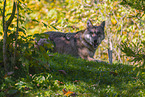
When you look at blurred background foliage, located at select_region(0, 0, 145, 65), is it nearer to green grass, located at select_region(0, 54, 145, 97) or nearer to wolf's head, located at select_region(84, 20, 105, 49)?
wolf's head, located at select_region(84, 20, 105, 49)

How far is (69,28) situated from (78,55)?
105 inches

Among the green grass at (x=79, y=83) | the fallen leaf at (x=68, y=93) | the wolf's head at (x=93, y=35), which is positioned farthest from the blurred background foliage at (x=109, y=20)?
the fallen leaf at (x=68, y=93)

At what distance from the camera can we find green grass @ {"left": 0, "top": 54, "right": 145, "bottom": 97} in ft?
12.7

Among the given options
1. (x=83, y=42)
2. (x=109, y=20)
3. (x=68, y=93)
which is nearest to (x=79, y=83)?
(x=68, y=93)

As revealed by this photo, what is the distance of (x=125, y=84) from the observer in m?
4.57

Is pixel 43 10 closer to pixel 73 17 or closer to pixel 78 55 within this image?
pixel 73 17

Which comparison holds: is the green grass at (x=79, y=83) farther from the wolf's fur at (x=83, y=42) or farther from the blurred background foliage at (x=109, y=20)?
the blurred background foliage at (x=109, y=20)

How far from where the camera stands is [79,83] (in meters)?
4.43

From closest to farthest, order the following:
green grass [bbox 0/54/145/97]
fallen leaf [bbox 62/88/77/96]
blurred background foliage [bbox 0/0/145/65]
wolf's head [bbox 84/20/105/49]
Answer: fallen leaf [bbox 62/88/77/96], green grass [bbox 0/54/145/97], wolf's head [bbox 84/20/105/49], blurred background foliage [bbox 0/0/145/65]

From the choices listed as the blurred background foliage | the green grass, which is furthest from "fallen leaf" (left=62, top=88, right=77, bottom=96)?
the blurred background foliage

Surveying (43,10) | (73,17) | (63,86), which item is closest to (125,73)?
(63,86)

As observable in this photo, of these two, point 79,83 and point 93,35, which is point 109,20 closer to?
point 93,35

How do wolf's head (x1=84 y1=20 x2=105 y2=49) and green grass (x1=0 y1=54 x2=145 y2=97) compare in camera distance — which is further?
wolf's head (x1=84 y1=20 x2=105 y2=49)

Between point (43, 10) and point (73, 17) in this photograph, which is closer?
point (73, 17)
